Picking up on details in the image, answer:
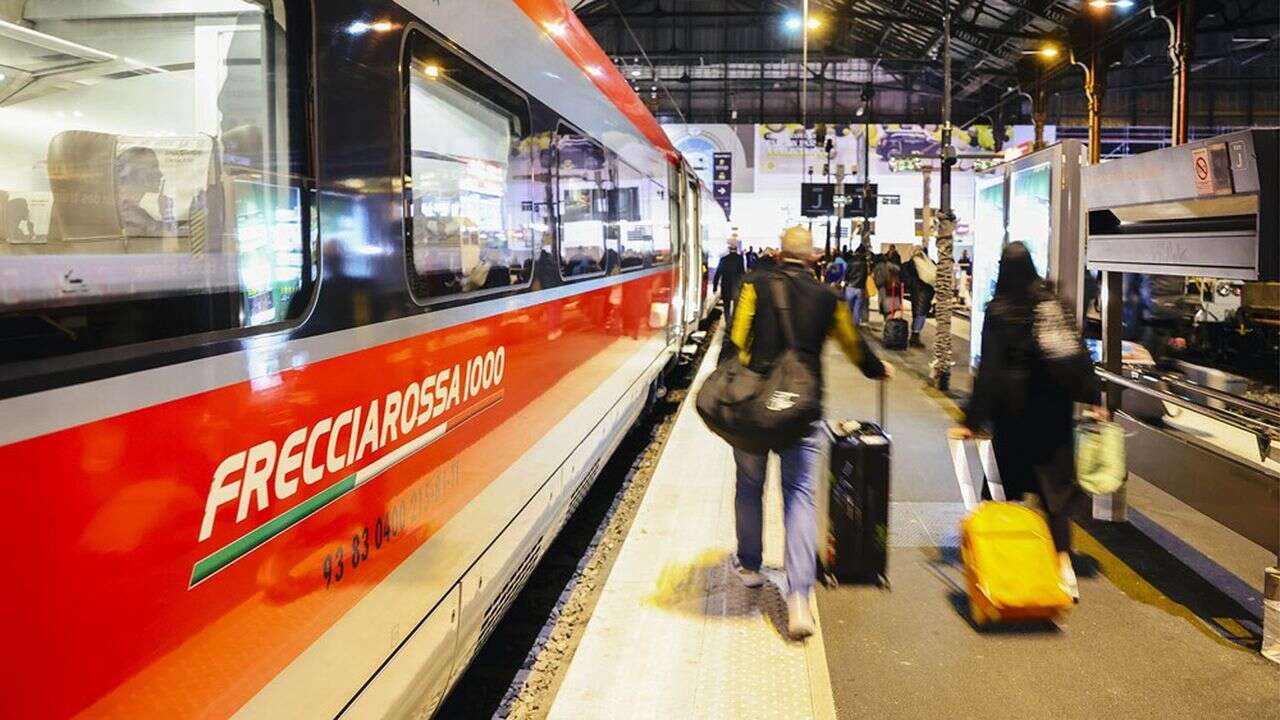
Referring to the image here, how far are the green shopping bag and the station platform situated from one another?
2.03 feet

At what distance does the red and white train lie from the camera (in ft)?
5.57

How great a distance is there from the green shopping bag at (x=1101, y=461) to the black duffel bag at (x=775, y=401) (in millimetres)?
1515

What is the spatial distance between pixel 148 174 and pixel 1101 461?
4314 millimetres

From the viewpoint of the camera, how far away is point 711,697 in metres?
3.91

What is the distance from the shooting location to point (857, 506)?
192 inches

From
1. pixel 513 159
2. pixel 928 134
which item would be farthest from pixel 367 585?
pixel 928 134

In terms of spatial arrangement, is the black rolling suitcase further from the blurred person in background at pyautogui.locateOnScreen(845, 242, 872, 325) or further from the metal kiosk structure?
the blurred person in background at pyautogui.locateOnScreen(845, 242, 872, 325)

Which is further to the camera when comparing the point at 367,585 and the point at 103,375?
the point at 367,585

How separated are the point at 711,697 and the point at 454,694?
1.23 m

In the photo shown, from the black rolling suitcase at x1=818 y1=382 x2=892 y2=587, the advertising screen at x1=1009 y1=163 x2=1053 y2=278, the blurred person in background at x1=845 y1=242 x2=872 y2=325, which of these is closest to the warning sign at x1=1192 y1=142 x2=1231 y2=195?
the advertising screen at x1=1009 y1=163 x2=1053 y2=278

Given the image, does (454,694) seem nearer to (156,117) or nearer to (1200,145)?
(156,117)

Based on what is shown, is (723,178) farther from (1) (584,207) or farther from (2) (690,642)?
(2) (690,642)

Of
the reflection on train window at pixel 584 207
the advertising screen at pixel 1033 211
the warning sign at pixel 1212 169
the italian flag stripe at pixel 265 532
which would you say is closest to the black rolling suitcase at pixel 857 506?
the warning sign at pixel 1212 169

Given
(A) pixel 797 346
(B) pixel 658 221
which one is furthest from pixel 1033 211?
(B) pixel 658 221
